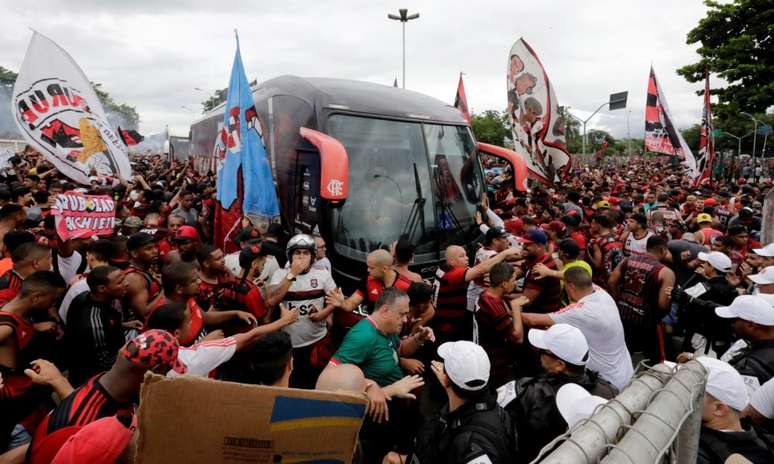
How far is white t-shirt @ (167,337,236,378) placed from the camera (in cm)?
246

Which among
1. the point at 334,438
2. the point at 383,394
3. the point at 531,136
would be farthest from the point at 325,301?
the point at 531,136

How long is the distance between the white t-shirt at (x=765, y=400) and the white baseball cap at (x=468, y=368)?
66.5 inches

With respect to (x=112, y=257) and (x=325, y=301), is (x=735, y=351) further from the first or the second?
(x=112, y=257)

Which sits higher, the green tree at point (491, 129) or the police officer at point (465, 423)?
the green tree at point (491, 129)

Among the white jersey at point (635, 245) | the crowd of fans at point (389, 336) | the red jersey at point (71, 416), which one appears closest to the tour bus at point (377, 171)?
the crowd of fans at point (389, 336)

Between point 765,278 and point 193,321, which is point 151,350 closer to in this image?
point 193,321

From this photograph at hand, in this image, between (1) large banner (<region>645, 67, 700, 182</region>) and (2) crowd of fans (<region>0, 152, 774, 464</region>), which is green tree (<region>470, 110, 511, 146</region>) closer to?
(1) large banner (<region>645, 67, 700, 182</region>)

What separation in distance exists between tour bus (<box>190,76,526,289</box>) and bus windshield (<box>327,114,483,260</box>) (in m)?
0.01

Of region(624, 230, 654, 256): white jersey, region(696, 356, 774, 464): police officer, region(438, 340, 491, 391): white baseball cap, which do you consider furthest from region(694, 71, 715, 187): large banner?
region(438, 340, 491, 391): white baseball cap

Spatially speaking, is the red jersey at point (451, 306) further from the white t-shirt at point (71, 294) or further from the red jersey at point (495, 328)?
the white t-shirt at point (71, 294)

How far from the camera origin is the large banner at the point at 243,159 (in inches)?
220

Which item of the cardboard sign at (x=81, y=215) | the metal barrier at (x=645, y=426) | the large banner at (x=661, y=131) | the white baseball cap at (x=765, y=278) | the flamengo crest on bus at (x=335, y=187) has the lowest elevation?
A: the white baseball cap at (x=765, y=278)

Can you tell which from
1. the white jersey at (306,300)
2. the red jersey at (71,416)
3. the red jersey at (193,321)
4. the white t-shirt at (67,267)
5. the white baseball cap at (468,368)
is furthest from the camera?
the white t-shirt at (67,267)

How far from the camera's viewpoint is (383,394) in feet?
8.18
